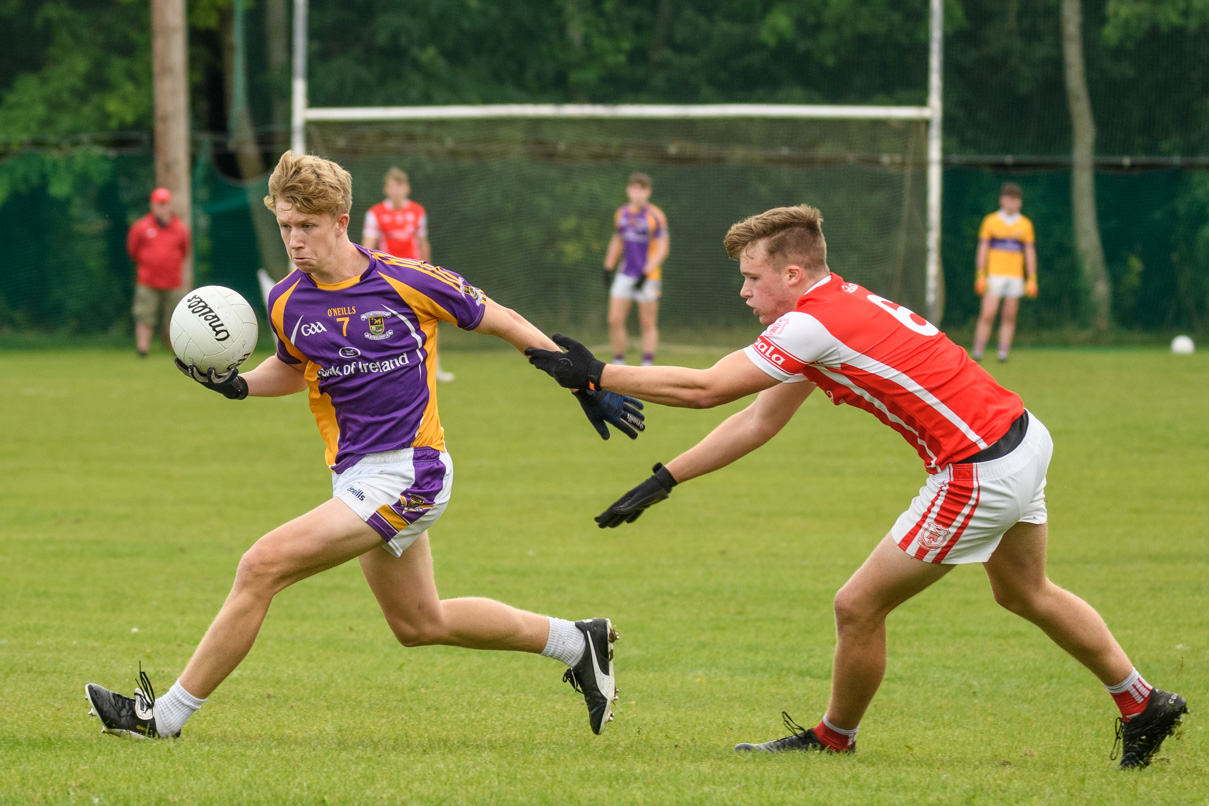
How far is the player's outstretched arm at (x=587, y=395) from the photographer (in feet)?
15.9

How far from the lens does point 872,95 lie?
25.0m

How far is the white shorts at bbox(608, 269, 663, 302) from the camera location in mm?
18328

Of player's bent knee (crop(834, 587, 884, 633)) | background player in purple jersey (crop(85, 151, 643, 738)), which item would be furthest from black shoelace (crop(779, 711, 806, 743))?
background player in purple jersey (crop(85, 151, 643, 738))

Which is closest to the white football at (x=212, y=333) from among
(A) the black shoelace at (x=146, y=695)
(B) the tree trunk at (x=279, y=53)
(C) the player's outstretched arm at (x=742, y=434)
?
(A) the black shoelace at (x=146, y=695)

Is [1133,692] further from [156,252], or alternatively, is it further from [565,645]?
[156,252]

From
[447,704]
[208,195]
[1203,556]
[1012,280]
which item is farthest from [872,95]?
[447,704]

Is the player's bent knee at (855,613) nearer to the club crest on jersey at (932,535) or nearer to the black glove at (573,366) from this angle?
the club crest on jersey at (932,535)

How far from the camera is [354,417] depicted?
4.89m

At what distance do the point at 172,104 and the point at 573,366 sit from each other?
60.4 feet

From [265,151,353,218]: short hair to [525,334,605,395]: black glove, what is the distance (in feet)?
2.85

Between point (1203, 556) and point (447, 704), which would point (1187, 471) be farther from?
point (447, 704)

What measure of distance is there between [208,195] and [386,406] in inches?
752

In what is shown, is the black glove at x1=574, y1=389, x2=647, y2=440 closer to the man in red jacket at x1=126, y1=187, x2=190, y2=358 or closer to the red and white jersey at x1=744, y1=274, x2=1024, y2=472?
the red and white jersey at x1=744, y1=274, x2=1024, y2=472

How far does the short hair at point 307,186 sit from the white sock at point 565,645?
1.77m
